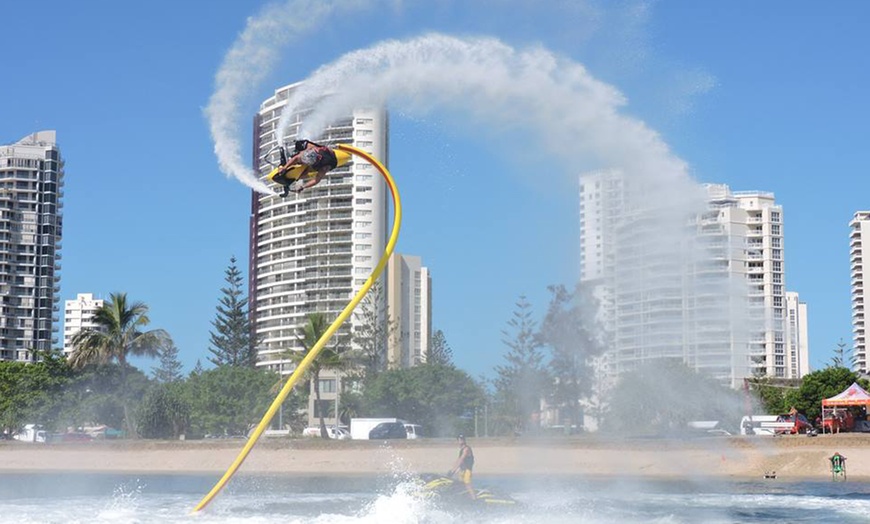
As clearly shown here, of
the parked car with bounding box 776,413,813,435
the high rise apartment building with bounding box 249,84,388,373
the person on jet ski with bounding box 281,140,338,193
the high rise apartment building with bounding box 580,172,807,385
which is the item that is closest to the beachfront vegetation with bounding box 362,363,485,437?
the parked car with bounding box 776,413,813,435

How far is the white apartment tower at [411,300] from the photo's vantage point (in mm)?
147250

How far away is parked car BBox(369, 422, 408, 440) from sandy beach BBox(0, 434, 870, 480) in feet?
34.0

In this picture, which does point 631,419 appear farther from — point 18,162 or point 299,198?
point 18,162

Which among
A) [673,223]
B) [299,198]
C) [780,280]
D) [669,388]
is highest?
[299,198]

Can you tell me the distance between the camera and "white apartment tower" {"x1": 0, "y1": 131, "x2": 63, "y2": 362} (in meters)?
167

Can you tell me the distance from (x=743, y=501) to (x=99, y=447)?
166ft

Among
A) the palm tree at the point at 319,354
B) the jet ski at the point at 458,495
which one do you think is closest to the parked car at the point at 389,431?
the palm tree at the point at 319,354

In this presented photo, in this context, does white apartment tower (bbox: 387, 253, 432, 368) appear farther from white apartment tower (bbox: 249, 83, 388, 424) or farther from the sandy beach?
the sandy beach

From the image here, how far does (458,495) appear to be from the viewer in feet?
119

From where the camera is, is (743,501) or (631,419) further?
(631,419)

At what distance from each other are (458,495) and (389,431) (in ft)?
170

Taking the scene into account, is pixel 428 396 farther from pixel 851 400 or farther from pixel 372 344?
pixel 851 400

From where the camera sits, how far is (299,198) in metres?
153

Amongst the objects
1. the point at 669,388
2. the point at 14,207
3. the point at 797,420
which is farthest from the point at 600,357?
the point at 14,207
